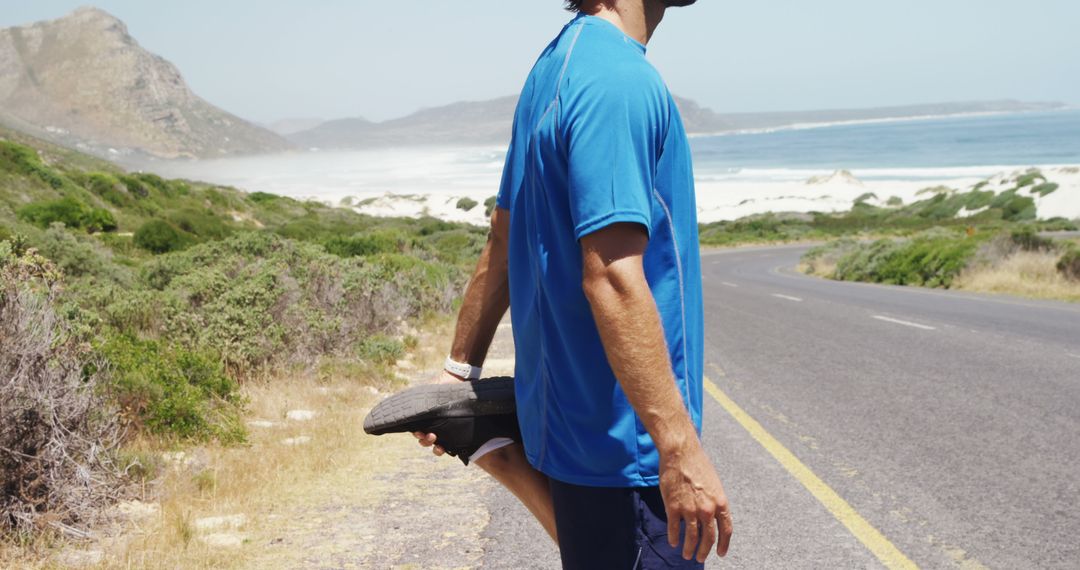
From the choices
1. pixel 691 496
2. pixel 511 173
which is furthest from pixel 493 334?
pixel 691 496

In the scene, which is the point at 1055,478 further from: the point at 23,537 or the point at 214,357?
the point at 214,357

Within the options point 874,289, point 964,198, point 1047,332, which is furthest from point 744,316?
point 964,198

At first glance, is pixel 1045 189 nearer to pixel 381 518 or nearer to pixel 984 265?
pixel 984 265

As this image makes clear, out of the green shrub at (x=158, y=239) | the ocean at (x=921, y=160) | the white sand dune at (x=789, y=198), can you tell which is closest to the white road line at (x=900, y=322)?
the green shrub at (x=158, y=239)

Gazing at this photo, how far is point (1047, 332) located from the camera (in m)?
11.5

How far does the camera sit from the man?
1793mm

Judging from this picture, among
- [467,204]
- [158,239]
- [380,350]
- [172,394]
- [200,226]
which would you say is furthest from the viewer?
[467,204]

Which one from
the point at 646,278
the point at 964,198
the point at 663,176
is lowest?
the point at 964,198

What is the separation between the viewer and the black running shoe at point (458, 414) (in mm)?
2369

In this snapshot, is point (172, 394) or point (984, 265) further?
point (984, 265)

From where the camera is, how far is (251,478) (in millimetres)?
5238

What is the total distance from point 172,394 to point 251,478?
1204 mm

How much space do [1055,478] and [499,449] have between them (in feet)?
13.5

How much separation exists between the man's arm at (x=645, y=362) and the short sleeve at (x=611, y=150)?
0.12ft
